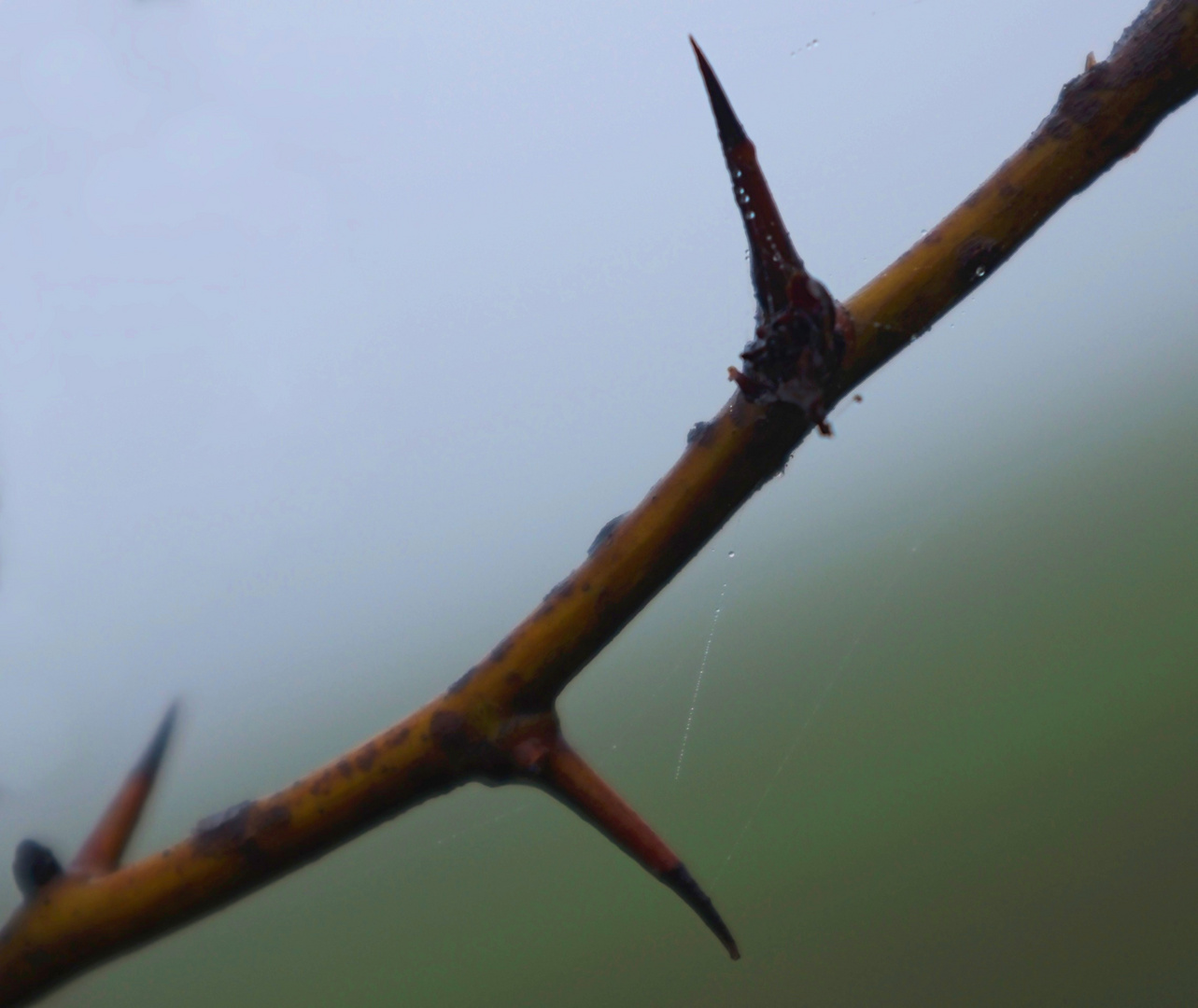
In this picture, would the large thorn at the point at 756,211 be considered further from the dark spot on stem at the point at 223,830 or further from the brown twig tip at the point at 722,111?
the dark spot on stem at the point at 223,830

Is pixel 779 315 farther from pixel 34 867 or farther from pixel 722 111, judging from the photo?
pixel 34 867

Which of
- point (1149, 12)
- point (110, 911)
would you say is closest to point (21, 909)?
point (110, 911)

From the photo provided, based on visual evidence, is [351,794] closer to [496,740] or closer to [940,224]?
[496,740]

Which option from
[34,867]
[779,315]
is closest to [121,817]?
[34,867]

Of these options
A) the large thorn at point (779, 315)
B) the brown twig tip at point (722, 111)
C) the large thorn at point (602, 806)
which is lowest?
the large thorn at point (602, 806)

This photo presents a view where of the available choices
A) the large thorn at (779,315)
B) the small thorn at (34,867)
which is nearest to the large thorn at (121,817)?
the small thorn at (34,867)

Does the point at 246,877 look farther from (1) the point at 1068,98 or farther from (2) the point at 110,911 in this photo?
(1) the point at 1068,98
